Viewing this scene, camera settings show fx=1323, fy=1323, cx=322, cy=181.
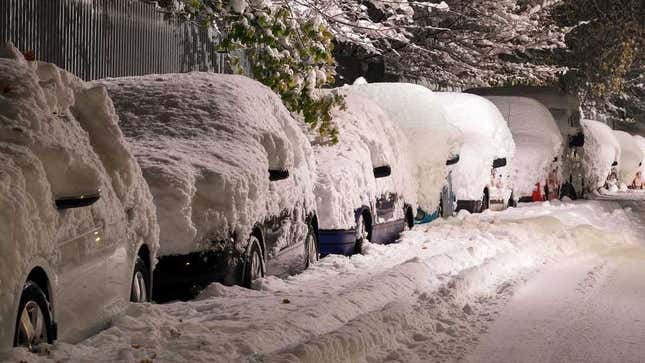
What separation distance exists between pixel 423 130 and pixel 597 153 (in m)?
16.6

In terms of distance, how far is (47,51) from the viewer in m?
14.5

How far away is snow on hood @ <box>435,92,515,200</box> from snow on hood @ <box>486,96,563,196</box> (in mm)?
2514

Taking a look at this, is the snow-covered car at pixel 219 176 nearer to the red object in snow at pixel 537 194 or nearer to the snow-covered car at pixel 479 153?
the snow-covered car at pixel 479 153

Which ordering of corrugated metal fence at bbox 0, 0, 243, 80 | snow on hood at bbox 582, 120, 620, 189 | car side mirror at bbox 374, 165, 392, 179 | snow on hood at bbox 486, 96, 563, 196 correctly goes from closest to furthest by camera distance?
1. corrugated metal fence at bbox 0, 0, 243, 80
2. car side mirror at bbox 374, 165, 392, 179
3. snow on hood at bbox 486, 96, 563, 196
4. snow on hood at bbox 582, 120, 620, 189

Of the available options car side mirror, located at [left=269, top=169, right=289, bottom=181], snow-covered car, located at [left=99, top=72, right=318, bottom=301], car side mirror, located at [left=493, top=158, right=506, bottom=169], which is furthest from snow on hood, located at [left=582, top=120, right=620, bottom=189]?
car side mirror, located at [left=269, top=169, right=289, bottom=181]

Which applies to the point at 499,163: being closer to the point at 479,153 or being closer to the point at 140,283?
the point at 479,153

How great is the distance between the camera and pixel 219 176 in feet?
31.8

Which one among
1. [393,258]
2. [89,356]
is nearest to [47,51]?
[393,258]

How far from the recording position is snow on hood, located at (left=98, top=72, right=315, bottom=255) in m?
9.38

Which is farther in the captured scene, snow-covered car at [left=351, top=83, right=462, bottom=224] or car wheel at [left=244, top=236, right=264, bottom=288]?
snow-covered car at [left=351, top=83, right=462, bottom=224]

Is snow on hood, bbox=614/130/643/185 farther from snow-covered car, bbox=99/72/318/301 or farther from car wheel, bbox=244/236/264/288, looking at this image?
car wheel, bbox=244/236/264/288

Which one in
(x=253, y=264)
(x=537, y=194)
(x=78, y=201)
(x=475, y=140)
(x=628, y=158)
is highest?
(x=78, y=201)

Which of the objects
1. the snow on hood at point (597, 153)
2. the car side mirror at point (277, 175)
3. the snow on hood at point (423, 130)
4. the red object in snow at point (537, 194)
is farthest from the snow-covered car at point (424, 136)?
the snow on hood at point (597, 153)

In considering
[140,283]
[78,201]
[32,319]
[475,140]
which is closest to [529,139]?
[475,140]
